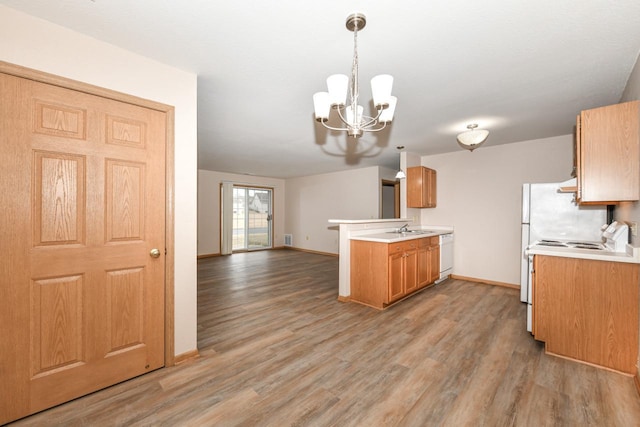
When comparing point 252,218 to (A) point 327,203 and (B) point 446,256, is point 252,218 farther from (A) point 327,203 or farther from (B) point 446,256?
(B) point 446,256

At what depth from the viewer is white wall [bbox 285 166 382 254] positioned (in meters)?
7.08

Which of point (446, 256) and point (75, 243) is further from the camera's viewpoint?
point (446, 256)

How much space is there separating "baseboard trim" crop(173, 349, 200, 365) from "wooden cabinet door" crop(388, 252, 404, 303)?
90.4 inches

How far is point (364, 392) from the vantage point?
1.86 metres

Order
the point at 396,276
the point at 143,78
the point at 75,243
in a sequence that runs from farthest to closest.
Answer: the point at 396,276 < the point at 143,78 < the point at 75,243

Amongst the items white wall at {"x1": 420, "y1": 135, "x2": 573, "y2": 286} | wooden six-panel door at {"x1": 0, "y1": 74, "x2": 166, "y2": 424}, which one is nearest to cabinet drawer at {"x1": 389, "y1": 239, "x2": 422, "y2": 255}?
white wall at {"x1": 420, "y1": 135, "x2": 573, "y2": 286}

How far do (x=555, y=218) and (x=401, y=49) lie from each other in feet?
10.3

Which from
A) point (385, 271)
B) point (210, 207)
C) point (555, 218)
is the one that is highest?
point (210, 207)

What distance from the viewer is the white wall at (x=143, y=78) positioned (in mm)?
1600

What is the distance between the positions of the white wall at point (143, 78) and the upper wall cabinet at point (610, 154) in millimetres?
3283

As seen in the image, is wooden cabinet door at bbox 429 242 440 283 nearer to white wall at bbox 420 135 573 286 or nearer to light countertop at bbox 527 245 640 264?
white wall at bbox 420 135 573 286

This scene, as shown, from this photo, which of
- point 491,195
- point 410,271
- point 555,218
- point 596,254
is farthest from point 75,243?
point 491,195

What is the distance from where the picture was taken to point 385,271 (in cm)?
337

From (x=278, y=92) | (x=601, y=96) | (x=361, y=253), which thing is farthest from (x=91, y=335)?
(x=601, y=96)
